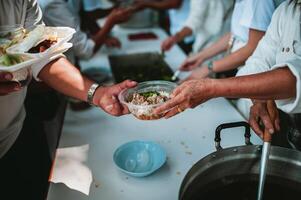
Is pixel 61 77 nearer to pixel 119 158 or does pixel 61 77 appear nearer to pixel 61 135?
pixel 61 135

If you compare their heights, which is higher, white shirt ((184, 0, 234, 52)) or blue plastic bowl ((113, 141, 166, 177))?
white shirt ((184, 0, 234, 52))

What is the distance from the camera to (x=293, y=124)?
1.24 meters

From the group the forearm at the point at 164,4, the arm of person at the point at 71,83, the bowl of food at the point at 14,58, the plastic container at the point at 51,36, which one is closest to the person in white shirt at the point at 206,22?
the forearm at the point at 164,4

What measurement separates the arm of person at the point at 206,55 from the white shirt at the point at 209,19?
1.10ft

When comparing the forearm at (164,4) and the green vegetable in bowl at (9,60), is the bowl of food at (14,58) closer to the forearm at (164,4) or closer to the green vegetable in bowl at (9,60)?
the green vegetable in bowl at (9,60)

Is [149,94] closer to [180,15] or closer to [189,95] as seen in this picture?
[189,95]

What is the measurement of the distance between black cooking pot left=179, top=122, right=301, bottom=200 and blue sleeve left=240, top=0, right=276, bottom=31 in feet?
2.21

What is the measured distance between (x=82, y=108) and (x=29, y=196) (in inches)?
21.1

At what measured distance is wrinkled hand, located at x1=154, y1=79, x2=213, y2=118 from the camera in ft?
3.28

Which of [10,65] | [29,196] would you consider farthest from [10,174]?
[10,65]

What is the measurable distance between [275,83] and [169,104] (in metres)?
0.34

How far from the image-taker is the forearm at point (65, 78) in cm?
134

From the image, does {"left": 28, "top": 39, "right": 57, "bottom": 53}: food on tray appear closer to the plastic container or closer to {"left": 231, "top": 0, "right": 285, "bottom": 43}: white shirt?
the plastic container

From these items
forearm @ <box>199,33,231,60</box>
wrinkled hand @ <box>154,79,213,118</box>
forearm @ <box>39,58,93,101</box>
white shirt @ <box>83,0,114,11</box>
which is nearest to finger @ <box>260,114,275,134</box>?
wrinkled hand @ <box>154,79,213,118</box>
